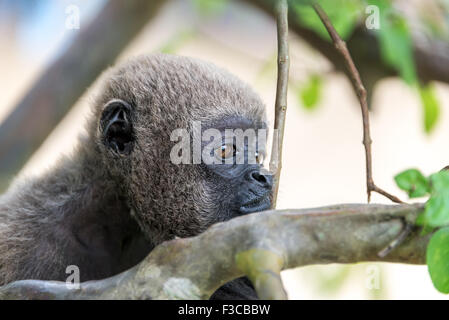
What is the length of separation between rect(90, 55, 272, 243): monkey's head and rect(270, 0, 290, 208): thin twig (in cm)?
48

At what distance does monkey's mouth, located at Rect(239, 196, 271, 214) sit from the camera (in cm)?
324

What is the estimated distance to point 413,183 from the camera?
2.00 meters

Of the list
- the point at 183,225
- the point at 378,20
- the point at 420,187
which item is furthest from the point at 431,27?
the point at 420,187

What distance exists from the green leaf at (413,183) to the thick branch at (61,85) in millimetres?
4108

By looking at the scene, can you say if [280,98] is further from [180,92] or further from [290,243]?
[290,243]

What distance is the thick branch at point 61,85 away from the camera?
564 cm

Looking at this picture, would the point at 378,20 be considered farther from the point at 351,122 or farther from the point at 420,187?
the point at 351,122

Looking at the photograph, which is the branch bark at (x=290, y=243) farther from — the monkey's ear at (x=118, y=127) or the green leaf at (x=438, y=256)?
the monkey's ear at (x=118, y=127)

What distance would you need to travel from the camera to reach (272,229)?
2.00 metres

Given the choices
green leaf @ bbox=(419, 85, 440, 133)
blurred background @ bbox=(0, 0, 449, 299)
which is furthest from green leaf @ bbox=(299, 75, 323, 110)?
green leaf @ bbox=(419, 85, 440, 133)

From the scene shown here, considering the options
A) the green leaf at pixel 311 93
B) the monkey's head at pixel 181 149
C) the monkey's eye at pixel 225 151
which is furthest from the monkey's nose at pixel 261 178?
the green leaf at pixel 311 93

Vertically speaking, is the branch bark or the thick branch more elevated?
the thick branch

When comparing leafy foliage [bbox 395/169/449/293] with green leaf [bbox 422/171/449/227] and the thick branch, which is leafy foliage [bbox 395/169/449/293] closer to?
green leaf [bbox 422/171/449/227]

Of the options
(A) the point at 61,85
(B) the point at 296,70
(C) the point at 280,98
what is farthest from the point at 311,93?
(C) the point at 280,98
